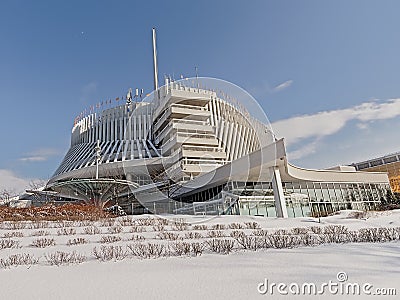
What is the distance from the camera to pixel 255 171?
76.8 feet

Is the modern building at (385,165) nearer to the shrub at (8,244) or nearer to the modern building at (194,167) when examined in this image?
the modern building at (194,167)

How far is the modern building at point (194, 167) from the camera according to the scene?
24.3 metres

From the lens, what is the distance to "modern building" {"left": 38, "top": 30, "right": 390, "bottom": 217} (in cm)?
2434

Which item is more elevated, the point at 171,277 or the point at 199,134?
the point at 199,134

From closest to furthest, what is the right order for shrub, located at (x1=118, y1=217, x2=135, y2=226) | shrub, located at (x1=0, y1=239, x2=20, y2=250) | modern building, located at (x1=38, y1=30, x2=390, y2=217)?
shrub, located at (x1=0, y1=239, x2=20, y2=250), shrub, located at (x1=118, y1=217, x2=135, y2=226), modern building, located at (x1=38, y1=30, x2=390, y2=217)

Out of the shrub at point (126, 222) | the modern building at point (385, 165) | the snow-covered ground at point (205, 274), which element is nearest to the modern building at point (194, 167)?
the shrub at point (126, 222)

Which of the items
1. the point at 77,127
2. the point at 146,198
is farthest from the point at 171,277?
the point at 77,127

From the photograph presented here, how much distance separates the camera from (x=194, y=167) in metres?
41.2

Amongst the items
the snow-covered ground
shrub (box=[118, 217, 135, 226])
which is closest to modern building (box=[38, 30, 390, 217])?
shrub (box=[118, 217, 135, 226])

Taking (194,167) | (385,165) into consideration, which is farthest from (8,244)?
(385,165)

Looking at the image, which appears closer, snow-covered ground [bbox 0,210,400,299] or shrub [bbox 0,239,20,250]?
snow-covered ground [bbox 0,210,400,299]

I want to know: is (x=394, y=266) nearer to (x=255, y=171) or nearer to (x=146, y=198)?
(x=255, y=171)

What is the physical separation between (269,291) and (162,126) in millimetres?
53290

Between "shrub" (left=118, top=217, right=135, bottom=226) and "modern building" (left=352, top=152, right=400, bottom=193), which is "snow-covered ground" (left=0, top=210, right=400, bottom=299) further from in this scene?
"modern building" (left=352, top=152, right=400, bottom=193)
